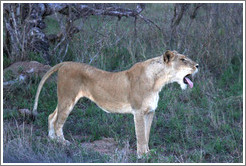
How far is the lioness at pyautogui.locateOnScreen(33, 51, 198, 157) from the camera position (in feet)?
16.4

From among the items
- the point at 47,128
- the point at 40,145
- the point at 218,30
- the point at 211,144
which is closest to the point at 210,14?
the point at 218,30

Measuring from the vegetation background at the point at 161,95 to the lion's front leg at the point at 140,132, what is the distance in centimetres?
14

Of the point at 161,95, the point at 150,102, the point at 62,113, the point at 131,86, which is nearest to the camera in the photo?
the point at 150,102

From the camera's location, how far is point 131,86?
5098 millimetres

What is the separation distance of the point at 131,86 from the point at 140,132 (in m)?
0.58

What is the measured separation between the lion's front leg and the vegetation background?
0.14 meters

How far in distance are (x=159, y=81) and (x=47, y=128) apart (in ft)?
6.28

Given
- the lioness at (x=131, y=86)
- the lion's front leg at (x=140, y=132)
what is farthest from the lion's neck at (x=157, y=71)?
the lion's front leg at (x=140, y=132)

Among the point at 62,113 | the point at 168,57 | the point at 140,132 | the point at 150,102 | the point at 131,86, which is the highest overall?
the point at 168,57

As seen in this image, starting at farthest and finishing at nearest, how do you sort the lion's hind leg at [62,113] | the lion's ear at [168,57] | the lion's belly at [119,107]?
the lion's hind leg at [62,113] < the lion's belly at [119,107] < the lion's ear at [168,57]

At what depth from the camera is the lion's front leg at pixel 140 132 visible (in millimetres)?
4973

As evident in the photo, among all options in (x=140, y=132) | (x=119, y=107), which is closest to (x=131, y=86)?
(x=119, y=107)

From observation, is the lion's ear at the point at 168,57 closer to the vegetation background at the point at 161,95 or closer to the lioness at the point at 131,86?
the lioness at the point at 131,86

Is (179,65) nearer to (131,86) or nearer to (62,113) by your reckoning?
(131,86)
